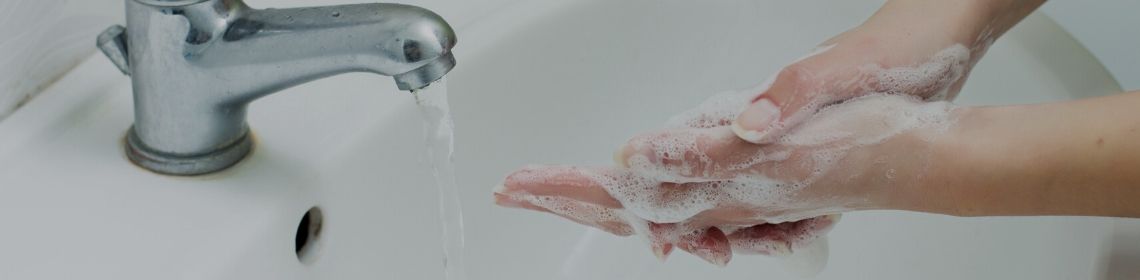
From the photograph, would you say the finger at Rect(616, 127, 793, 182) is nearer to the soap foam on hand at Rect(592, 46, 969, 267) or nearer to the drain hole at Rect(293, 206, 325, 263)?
the soap foam on hand at Rect(592, 46, 969, 267)

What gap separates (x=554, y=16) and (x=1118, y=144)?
14.8 inches

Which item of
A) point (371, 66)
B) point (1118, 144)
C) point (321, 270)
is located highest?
point (1118, 144)

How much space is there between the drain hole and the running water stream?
60 millimetres

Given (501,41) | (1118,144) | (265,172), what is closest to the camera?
(1118,144)

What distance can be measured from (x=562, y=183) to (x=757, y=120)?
0.10 m

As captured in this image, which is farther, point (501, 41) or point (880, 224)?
point (880, 224)

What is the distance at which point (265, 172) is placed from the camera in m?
0.57

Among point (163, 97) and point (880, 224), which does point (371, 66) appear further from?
point (880, 224)

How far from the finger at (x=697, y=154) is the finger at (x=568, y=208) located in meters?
0.05

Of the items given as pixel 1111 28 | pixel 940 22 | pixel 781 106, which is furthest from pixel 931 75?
pixel 1111 28

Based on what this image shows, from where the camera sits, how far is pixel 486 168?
0.74 meters

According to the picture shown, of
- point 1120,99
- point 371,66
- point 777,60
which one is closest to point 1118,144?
point 1120,99

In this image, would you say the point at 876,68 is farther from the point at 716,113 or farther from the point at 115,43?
the point at 115,43

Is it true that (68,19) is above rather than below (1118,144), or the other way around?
below
